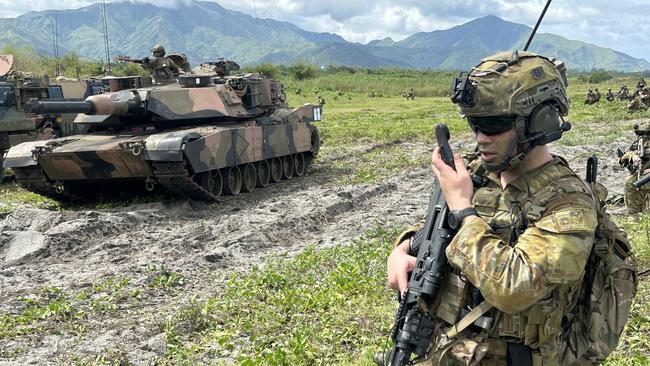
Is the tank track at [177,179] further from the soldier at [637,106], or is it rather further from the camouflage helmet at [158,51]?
the soldier at [637,106]

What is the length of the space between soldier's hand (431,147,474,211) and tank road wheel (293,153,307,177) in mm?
13816

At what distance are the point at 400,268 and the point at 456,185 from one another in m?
0.44

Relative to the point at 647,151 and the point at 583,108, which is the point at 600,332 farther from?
the point at 583,108

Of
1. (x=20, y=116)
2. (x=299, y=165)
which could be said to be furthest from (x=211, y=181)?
(x=20, y=116)

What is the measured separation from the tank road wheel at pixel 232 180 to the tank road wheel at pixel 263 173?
2.96ft

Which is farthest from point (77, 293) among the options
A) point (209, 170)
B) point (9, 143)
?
point (9, 143)

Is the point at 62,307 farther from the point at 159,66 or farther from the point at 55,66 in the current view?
the point at 55,66

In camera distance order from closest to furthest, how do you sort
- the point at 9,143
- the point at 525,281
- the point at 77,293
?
the point at 525,281
the point at 77,293
the point at 9,143

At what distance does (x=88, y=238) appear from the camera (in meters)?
9.41

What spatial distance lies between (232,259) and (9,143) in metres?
9.52

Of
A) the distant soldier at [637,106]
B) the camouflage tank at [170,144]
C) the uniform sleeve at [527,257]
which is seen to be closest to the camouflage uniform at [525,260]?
the uniform sleeve at [527,257]

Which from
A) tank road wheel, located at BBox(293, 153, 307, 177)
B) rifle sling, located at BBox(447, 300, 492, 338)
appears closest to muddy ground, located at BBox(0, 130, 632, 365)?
tank road wheel, located at BBox(293, 153, 307, 177)

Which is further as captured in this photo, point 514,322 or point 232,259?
point 232,259

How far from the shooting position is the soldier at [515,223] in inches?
89.7
